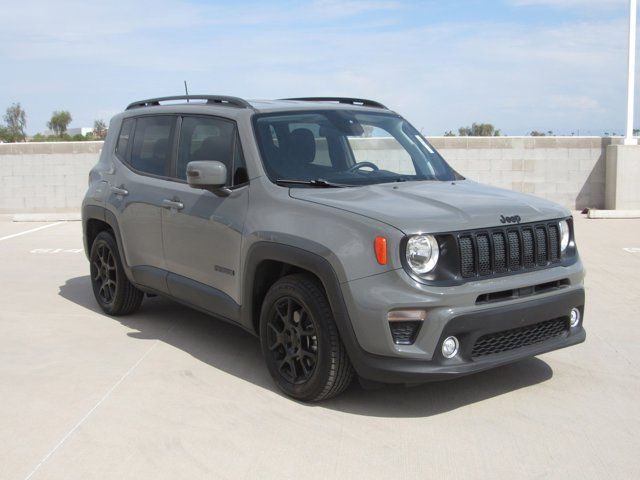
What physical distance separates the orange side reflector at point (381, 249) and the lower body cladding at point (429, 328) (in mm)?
99

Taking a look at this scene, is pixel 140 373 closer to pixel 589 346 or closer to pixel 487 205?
pixel 487 205

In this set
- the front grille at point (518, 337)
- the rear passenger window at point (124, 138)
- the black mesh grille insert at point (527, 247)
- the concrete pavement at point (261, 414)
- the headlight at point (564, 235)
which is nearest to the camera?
the concrete pavement at point (261, 414)

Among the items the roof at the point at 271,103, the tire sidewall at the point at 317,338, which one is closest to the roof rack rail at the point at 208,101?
the roof at the point at 271,103

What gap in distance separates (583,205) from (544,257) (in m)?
12.8

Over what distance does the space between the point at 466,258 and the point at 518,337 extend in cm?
66

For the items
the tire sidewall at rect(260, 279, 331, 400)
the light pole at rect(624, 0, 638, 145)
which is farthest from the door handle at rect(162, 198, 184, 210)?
the light pole at rect(624, 0, 638, 145)

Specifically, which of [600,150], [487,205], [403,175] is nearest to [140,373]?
[403,175]

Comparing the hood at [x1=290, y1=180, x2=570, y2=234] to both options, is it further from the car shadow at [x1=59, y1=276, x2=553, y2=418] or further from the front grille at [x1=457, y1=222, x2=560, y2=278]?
the car shadow at [x1=59, y1=276, x2=553, y2=418]

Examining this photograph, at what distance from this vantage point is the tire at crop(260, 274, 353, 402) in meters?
4.63

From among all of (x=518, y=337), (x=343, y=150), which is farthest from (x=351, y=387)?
(x=343, y=150)

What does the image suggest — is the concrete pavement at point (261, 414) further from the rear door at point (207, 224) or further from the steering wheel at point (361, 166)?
the steering wheel at point (361, 166)

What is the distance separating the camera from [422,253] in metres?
4.41

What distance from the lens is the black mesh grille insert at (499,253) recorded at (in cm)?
461

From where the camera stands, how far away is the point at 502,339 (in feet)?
15.4
